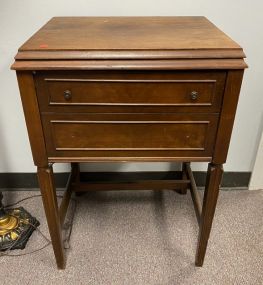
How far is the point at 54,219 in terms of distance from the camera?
0.99 meters

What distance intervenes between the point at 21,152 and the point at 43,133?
2.31 ft

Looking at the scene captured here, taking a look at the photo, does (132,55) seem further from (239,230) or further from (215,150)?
(239,230)

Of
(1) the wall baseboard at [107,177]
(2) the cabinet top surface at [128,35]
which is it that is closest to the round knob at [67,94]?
(2) the cabinet top surface at [128,35]

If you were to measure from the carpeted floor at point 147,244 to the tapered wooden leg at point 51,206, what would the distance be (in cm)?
11

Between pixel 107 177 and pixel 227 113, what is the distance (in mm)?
883

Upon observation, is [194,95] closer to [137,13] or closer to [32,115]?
[32,115]

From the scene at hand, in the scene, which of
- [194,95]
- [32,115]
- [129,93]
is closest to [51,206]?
[32,115]

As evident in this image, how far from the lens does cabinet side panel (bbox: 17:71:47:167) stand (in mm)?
735

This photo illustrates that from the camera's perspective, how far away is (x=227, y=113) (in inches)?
30.7

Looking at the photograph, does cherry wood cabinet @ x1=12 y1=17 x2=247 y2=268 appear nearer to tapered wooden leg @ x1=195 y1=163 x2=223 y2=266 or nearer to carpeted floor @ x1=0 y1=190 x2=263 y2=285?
tapered wooden leg @ x1=195 y1=163 x2=223 y2=266

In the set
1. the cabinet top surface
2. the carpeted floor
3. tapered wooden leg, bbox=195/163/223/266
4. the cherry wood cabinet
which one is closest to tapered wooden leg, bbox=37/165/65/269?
the cherry wood cabinet

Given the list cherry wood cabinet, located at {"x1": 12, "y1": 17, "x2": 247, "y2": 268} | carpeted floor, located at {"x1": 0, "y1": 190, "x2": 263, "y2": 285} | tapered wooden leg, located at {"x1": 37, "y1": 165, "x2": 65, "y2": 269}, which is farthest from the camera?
carpeted floor, located at {"x1": 0, "y1": 190, "x2": 263, "y2": 285}

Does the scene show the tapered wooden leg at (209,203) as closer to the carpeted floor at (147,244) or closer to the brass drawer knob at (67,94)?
the carpeted floor at (147,244)

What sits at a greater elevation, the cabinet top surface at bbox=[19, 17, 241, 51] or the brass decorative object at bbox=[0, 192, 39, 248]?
the cabinet top surface at bbox=[19, 17, 241, 51]
